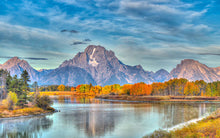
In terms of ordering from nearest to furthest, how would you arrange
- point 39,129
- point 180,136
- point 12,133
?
point 180,136 < point 12,133 < point 39,129

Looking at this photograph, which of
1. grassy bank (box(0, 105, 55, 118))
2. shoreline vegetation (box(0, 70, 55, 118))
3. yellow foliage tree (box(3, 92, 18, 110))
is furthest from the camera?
shoreline vegetation (box(0, 70, 55, 118))

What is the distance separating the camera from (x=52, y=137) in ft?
127

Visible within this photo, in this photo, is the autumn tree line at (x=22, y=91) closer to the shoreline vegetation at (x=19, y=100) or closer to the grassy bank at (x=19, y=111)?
the shoreline vegetation at (x=19, y=100)

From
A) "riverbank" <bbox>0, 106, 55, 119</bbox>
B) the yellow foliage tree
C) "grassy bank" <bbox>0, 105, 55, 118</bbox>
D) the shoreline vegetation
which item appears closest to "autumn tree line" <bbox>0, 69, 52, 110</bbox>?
the shoreline vegetation

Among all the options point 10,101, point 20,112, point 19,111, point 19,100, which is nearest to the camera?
point 10,101

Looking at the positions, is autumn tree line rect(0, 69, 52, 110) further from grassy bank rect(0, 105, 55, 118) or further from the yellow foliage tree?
the yellow foliage tree

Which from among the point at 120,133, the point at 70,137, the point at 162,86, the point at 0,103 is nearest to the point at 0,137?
the point at 70,137

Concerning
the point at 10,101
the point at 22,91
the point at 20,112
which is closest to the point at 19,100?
the point at 22,91

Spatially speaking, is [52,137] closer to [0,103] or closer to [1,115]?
[1,115]

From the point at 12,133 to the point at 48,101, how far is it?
1290 inches

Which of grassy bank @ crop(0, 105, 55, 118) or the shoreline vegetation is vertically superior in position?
the shoreline vegetation

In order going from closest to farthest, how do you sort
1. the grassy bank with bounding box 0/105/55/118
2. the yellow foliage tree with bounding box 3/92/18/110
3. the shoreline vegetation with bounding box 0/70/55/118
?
1. the grassy bank with bounding box 0/105/55/118
2. the yellow foliage tree with bounding box 3/92/18/110
3. the shoreline vegetation with bounding box 0/70/55/118

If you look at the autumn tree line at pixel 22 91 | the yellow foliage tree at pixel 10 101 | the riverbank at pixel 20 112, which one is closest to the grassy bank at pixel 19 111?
the riverbank at pixel 20 112

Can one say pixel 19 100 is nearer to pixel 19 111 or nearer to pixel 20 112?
pixel 19 111
